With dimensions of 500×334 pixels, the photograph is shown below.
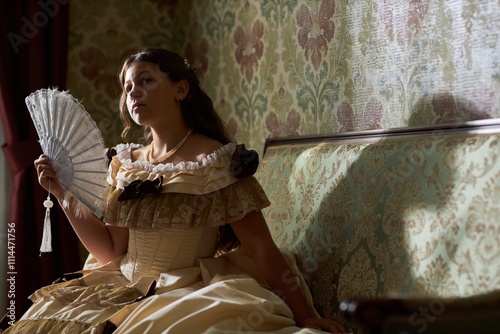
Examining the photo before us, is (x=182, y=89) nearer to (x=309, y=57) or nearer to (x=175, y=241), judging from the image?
(x=175, y=241)

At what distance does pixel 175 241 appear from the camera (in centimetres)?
235

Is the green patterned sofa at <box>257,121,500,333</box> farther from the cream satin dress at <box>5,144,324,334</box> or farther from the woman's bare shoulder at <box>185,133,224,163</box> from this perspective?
the woman's bare shoulder at <box>185,133,224,163</box>

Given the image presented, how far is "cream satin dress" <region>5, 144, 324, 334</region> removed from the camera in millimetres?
2062

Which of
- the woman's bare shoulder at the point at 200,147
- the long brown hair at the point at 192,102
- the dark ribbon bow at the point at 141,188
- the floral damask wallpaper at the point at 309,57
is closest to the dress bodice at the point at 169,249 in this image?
the dark ribbon bow at the point at 141,188

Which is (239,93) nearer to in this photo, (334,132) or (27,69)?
(334,132)

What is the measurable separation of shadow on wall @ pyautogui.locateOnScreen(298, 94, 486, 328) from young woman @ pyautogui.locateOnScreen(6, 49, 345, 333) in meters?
0.13

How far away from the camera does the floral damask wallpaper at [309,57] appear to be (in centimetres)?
217

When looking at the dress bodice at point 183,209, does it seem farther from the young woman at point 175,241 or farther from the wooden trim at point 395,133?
the wooden trim at point 395,133

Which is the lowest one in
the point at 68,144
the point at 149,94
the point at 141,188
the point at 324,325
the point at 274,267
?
the point at 324,325

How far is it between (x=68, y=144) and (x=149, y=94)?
0.32 meters

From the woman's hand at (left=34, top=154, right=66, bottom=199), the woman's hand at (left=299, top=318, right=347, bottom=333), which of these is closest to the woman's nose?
the woman's hand at (left=34, top=154, right=66, bottom=199)

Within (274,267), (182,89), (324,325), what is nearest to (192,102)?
(182,89)

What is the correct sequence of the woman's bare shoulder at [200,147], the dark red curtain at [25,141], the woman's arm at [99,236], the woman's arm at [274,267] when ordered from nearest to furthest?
1. the woman's arm at [274,267]
2. the woman's bare shoulder at [200,147]
3. the woman's arm at [99,236]
4. the dark red curtain at [25,141]

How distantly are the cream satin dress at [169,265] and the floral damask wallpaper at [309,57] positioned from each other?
0.55 metres
